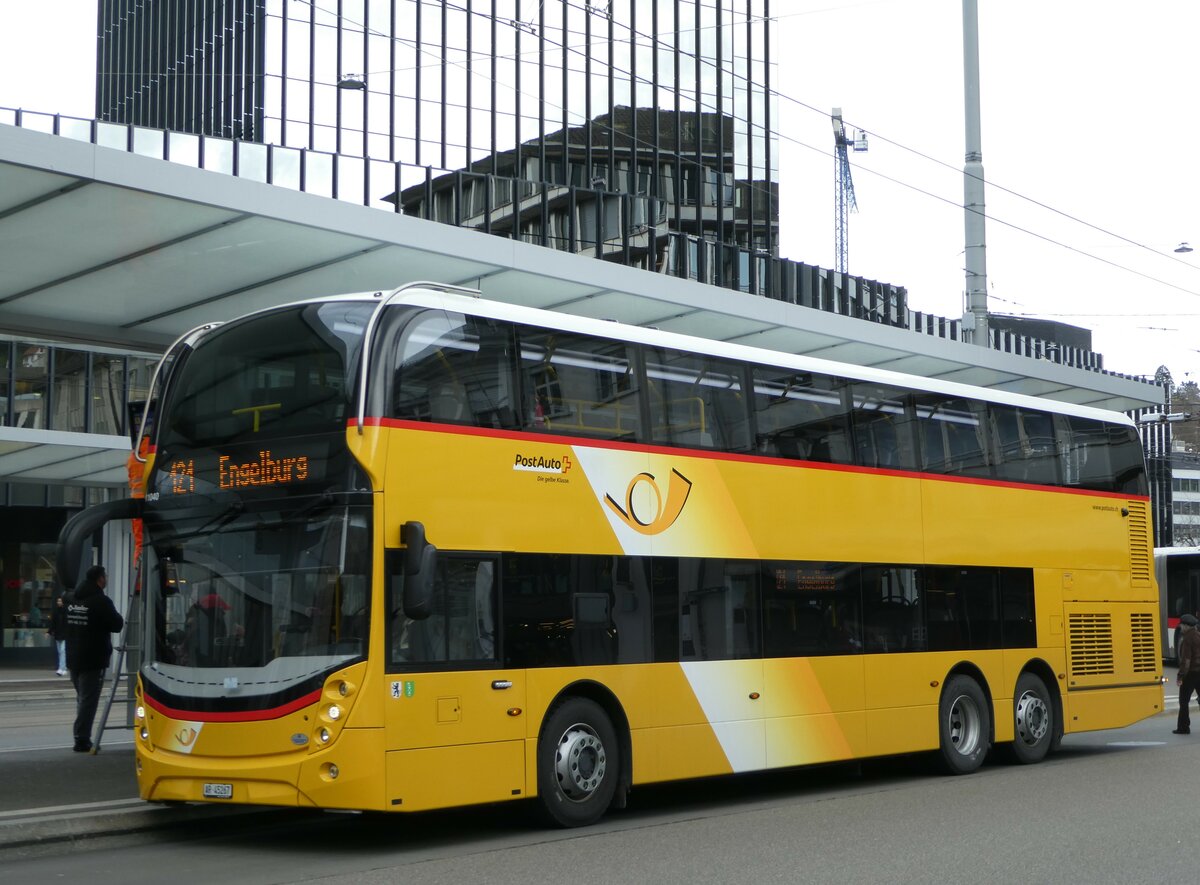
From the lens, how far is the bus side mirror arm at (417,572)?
9.47 meters

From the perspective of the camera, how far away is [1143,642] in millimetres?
18109

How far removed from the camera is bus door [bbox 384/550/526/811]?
968 centimetres

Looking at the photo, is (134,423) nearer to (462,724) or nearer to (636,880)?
(462,724)

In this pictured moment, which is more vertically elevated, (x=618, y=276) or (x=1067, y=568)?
(x=618, y=276)

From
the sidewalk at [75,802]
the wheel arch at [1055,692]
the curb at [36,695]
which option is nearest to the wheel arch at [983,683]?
the wheel arch at [1055,692]

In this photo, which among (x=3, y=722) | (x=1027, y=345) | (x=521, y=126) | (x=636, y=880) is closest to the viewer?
(x=636, y=880)

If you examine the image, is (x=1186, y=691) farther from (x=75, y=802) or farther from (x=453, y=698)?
(x=75, y=802)

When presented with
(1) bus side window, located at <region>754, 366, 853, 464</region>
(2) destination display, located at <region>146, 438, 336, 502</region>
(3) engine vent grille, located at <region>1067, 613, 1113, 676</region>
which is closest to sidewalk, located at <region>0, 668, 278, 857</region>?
(2) destination display, located at <region>146, 438, 336, 502</region>

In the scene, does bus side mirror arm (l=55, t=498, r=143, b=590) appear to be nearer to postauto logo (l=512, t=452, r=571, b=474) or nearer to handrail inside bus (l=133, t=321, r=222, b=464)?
handrail inside bus (l=133, t=321, r=222, b=464)

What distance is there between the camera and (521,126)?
48719mm

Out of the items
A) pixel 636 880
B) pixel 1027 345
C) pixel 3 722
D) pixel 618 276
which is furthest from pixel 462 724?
pixel 1027 345

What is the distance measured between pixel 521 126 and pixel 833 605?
37.3m

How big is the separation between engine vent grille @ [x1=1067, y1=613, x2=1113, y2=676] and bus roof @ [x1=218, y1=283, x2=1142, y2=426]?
2.42m

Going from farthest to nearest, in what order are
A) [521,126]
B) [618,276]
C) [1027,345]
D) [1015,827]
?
[1027,345] → [521,126] → [618,276] → [1015,827]
